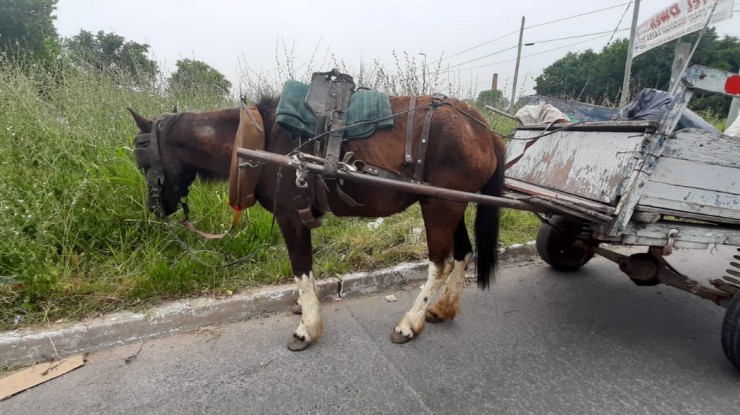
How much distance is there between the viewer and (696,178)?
1999 millimetres

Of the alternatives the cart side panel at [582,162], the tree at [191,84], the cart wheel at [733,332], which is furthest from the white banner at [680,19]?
the tree at [191,84]

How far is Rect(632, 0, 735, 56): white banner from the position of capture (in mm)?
4059

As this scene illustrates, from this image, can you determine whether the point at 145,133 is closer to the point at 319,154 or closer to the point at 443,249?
the point at 319,154

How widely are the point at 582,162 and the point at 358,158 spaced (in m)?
1.44

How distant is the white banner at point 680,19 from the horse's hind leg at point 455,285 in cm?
332

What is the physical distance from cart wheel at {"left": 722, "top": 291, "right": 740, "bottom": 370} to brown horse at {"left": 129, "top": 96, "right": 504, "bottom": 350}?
1362 millimetres

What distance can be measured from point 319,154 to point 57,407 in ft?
6.22

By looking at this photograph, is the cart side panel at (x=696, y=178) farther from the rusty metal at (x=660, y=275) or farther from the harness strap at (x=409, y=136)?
the harness strap at (x=409, y=136)

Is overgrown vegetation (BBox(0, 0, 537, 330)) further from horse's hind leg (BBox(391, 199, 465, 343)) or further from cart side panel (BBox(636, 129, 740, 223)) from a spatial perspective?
cart side panel (BBox(636, 129, 740, 223))

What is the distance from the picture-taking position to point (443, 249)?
249 centimetres

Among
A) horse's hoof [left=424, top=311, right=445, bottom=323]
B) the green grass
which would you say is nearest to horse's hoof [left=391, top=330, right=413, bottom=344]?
horse's hoof [left=424, top=311, right=445, bottom=323]

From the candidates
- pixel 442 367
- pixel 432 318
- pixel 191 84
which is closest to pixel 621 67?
pixel 191 84

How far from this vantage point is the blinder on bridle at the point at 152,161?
96.0 inches

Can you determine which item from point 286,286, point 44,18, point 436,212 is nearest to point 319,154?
point 436,212
